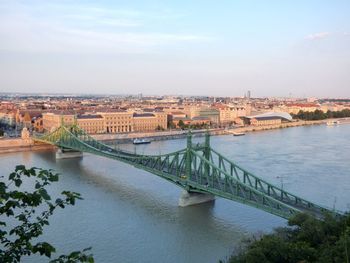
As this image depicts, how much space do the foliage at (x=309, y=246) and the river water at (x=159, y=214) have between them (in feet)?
6.40

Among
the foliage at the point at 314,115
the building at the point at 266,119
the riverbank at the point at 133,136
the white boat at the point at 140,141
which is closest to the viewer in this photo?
the riverbank at the point at 133,136

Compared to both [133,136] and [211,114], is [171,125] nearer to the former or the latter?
[133,136]

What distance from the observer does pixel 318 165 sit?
1442 cm

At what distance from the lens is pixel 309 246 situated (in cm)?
470

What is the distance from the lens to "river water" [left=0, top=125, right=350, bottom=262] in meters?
7.20

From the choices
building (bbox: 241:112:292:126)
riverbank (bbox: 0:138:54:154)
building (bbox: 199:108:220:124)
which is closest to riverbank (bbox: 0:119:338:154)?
riverbank (bbox: 0:138:54:154)

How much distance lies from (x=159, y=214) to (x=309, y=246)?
185 inches

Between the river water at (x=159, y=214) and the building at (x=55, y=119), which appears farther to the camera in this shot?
the building at (x=55, y=119)

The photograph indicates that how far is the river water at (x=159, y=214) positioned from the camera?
7.20 metres

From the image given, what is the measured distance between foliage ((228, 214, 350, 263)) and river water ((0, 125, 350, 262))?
6.40 feet

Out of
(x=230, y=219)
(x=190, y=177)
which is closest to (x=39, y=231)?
(x=230, y=219)

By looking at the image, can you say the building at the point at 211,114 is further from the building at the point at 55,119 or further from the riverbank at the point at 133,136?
the building at the point at 55,119

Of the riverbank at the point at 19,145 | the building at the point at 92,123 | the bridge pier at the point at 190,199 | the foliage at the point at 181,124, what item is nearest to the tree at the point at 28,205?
the bridge pier at the point at 190,199

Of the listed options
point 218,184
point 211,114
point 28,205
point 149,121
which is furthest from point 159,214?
point 211,114
